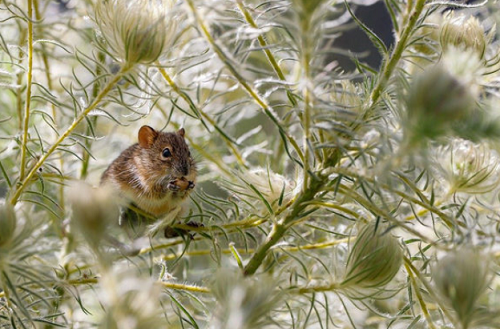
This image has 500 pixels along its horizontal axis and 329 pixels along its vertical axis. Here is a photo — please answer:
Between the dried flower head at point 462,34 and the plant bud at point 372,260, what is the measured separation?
0.16 m

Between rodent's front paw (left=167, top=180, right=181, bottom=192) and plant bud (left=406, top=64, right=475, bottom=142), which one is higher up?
plant bud (left=406, top=64, right=475, bottom=142)

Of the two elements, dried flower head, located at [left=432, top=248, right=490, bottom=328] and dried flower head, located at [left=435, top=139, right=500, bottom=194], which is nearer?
dried flower head, located at [left=432, top=248, right=490, bottom=328]

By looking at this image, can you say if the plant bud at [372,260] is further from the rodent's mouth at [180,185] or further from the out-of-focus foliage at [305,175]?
the rodent's mouth at [180,185]

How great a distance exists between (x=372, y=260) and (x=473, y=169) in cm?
14

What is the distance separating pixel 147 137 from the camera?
73 cm

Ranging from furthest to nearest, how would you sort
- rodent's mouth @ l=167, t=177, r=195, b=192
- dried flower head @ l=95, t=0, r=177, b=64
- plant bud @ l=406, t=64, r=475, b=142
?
rodent's mouth @ l=167, t=177, r=195, b=192 → dried flower head @ l=95, t=0, r=177, b=64 → plant bud @ l=406, t=64, r=475, b=142

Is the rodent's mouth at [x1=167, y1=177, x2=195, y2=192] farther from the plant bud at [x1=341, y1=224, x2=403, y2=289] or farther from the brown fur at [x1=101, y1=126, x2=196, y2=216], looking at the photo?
the plant bud at [x1=341, y1=224, x2=403, y2=289]

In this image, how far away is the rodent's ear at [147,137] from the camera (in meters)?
0.72

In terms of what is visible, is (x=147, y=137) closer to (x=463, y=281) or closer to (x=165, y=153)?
(x=165, y=153)

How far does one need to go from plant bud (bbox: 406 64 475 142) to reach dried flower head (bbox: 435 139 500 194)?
191 millimetres

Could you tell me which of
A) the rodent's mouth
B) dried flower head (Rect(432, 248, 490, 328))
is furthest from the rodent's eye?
dried flower head (Rect(432, 248, 490, 328))

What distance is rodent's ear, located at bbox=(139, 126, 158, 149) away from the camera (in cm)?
72

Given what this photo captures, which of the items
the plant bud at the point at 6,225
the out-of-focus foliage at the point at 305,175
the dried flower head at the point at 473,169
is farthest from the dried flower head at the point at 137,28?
the dried flower head at the point at 473,169

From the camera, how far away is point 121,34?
15.6 inches
